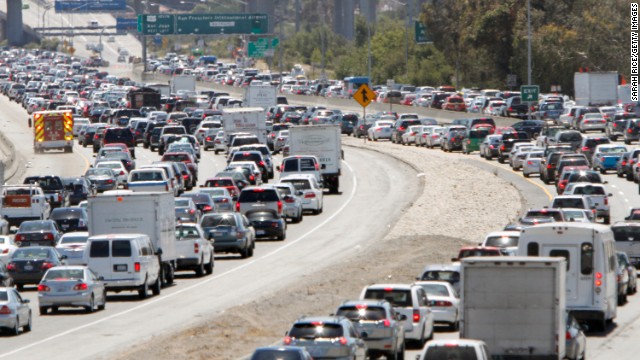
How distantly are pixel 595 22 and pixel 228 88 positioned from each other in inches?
1679

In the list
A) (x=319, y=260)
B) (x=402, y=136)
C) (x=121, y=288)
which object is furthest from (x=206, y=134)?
(x=121, y=288)

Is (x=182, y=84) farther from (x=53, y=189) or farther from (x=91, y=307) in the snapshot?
(x=91, y=307)

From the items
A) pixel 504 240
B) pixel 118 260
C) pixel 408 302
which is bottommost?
pixel 118 260

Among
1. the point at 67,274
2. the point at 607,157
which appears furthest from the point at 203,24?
the point at 67,274

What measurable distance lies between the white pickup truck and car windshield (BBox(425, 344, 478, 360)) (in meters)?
37.0

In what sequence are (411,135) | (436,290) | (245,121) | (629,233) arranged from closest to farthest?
(436,290) < (629,233) < (245,121) < (411,135)

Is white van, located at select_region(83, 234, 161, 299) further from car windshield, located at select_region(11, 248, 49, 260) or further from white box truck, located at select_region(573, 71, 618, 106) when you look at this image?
white box truck, located at select_region(573, 71, 618, 106)

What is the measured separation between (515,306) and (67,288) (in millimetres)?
12971

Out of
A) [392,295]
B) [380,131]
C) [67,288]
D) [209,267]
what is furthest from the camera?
[380,131]

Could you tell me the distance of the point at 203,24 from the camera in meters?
163

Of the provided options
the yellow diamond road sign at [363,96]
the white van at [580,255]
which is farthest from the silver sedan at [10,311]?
the yellow diamond road sign at [363,96]

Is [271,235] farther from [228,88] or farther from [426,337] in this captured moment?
[228,88]

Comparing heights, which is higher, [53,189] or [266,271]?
[53,189]

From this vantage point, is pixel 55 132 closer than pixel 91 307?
No
